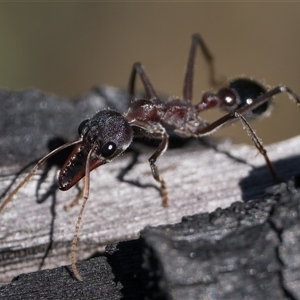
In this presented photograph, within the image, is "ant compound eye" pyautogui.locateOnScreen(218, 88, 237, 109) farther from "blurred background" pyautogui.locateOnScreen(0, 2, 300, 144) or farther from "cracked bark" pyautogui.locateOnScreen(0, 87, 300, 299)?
"blurred background" pyautogui.locateOnScreen(0, 2, 300, 144)

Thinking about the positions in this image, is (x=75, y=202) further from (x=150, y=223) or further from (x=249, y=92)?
(x=249, y=92)

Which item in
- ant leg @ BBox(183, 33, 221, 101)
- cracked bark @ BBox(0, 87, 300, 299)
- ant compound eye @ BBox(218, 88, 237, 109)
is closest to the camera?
cracked bark @ BBox(0, 87, 300, 299)

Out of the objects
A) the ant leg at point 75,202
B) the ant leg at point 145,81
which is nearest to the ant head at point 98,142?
the ant leg at point 75,202

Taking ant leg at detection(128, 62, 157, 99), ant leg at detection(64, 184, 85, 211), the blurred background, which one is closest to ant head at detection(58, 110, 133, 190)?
ant leg at detection(64, 184, 85, 211)

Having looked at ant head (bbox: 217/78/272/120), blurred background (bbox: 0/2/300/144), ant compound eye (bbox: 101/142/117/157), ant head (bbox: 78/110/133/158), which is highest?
blurred background (bbox: 0/2/300/144)

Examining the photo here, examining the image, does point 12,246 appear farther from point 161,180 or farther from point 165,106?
point 165,106

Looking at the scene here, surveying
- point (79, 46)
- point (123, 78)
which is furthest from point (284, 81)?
point (79, 46)

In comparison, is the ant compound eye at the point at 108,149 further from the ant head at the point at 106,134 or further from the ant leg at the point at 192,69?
the ant leg at the point at 192,69

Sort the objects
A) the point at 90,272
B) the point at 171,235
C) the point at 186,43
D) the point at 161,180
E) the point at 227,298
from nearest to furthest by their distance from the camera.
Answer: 1. the point at 227,298
2. the point at 171,235
3. the point at 90,272
4. the point at 161,180
5. the point at 186,43
